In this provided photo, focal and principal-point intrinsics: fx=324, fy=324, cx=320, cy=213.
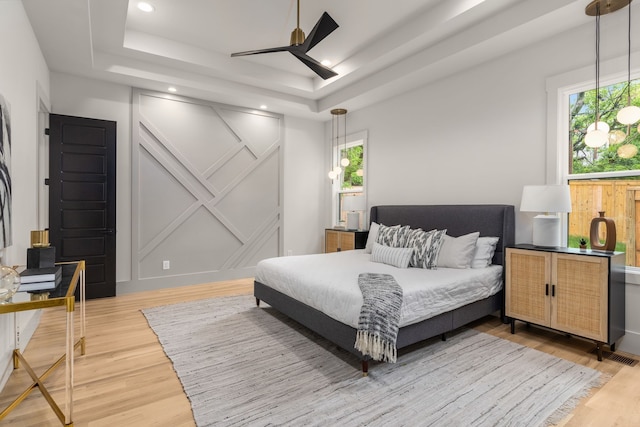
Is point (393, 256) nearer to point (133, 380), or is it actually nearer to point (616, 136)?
point (616, 136)

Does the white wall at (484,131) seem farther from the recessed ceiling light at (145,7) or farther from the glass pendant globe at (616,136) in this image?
the recessed ceiling light at (145,7)

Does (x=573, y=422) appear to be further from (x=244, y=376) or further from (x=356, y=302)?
(x=244, y=376)

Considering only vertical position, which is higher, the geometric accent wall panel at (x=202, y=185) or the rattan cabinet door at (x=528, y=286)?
the geometric accent wall panel at (x=202, y=185)

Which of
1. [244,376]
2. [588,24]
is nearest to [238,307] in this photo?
[244,376]

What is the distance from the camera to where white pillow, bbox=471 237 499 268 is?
326cm

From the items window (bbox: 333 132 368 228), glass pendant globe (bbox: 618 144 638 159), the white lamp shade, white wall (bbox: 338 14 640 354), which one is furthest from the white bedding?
window (bbox: 333 132 368 228)

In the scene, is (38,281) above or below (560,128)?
below

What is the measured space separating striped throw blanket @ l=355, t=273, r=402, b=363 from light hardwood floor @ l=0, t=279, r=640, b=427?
39.1 inches

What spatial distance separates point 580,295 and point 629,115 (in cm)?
147

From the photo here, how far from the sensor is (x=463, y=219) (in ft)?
12.0

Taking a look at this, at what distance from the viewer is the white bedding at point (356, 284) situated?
2.38m

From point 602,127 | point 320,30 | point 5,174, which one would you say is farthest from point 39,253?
point 602,127

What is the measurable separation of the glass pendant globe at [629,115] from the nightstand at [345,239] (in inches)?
124

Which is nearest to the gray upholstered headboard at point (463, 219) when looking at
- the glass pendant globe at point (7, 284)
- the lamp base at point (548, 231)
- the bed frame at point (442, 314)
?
the bed frame at point (442, 314)
